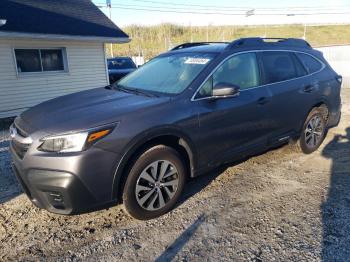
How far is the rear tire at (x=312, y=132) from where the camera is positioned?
512 centimetres

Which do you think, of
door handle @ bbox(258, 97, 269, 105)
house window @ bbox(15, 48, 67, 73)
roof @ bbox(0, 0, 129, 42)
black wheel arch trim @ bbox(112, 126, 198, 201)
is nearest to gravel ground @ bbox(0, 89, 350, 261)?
black wheel arch trim @ bbox(112, 126, 198, 201)

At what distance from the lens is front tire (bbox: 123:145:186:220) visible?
3.19 m

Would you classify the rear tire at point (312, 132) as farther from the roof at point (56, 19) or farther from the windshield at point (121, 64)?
the windshield at point (121, 64)

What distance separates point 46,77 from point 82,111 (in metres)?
8.25

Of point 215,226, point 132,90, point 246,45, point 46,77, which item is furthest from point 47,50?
point 215,226

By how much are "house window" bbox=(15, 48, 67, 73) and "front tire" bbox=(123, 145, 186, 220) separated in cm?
849

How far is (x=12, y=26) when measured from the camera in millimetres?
9461

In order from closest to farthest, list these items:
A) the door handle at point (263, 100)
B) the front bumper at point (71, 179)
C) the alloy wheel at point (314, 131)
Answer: the front bumper at point (71, 179) < the door handle at point (263, 100) < the alloy wheel at point (314, 131)

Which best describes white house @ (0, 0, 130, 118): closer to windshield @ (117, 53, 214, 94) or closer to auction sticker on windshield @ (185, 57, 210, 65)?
windshield @ (117, 53, 214, 94)

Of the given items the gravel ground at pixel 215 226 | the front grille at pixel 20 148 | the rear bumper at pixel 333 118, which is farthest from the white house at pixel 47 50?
the rear bumper at pixel 333 118

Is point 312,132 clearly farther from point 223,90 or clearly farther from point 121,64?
point 121,64

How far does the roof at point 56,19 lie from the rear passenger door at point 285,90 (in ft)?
26.0

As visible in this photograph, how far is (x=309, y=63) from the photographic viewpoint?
512 centimetres

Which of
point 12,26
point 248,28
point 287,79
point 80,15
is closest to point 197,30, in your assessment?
point 248,28
